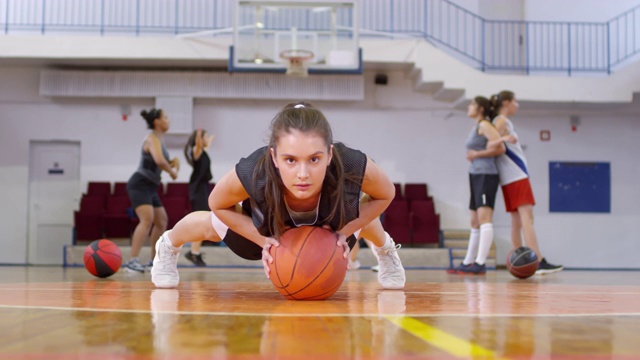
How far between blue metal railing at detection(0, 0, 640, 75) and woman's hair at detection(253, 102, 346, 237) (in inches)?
337

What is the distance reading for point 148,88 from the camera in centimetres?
1141

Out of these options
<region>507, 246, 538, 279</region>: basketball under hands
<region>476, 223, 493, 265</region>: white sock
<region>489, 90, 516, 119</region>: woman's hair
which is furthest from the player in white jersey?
<region>507, 246, 538, 279</region>: basketball under hands

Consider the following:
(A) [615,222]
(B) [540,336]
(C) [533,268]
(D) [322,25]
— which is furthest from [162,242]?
(A) [615,222]

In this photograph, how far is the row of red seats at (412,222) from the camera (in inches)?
417

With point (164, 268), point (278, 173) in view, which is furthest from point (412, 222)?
point (278, 173)

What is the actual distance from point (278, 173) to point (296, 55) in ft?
23.1

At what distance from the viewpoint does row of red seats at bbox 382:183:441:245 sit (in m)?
10.6

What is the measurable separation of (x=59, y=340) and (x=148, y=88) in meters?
10.4

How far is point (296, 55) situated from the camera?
9.32 meters

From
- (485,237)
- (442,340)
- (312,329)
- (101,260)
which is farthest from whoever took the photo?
(485,237)

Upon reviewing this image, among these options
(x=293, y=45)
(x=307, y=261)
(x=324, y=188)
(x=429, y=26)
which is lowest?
(x=307, y=261)

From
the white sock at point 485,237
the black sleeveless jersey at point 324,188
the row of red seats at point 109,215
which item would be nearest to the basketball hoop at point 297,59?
the row of red seats at point 109,215

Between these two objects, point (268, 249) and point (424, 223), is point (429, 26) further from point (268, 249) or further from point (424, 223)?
point (268, 249)

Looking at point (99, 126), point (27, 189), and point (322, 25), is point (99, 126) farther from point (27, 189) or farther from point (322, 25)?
point (322, 25)
